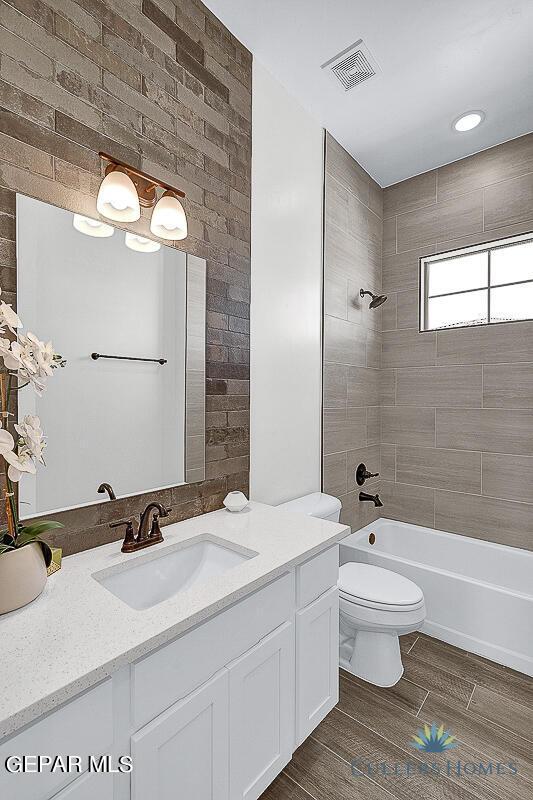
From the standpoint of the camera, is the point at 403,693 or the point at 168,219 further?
the point at 403,693

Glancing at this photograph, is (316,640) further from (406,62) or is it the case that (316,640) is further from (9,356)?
(406,62)

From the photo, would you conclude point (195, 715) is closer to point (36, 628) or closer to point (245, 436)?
point (36, 628)

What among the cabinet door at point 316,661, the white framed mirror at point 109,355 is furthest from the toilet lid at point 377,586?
the white framed mirror at point 109,355

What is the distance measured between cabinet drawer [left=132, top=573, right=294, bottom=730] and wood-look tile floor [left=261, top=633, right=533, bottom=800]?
0.69 meters

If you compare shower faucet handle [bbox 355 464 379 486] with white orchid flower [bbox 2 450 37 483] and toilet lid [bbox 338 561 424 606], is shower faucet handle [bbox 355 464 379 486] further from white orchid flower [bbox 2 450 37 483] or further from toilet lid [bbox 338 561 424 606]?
white orchid flower [bbox 2 450 37 483]

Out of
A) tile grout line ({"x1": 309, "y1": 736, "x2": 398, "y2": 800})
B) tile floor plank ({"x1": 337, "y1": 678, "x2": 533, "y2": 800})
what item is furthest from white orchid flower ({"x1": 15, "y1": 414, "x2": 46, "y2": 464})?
tile floor plank ({"x1": 337, "y1": 678, "x2": 533, "y2": 800})

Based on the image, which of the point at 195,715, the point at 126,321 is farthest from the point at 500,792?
the point at 126,321

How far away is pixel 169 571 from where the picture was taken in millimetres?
1367

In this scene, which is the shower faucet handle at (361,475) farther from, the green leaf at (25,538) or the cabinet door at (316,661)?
the green leaf at (25,538)

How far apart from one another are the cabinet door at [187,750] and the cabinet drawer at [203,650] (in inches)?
1.2

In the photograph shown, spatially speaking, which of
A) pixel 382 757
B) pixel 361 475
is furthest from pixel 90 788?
pixel 361 475

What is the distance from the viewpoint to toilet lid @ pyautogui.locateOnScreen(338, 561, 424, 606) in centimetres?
187

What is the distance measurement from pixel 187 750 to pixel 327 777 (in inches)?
31.4

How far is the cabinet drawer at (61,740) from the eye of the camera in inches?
27.1
